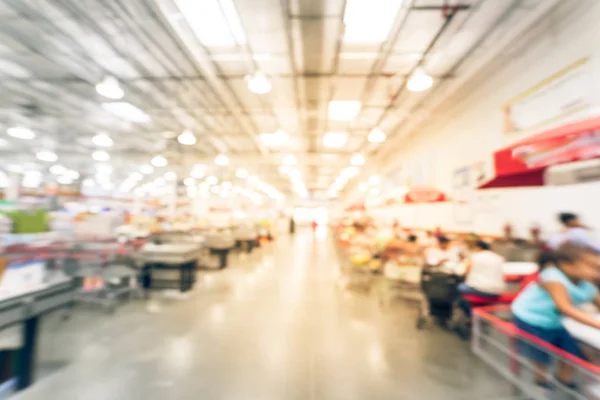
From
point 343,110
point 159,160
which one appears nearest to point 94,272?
point 343,110

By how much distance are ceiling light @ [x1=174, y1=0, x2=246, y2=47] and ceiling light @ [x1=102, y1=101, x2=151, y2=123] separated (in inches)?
167

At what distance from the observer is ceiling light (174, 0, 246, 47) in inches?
155

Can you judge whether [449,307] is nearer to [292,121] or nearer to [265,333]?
[265,333]

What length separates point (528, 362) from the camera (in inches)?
60.0

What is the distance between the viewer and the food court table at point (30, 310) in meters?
2.14

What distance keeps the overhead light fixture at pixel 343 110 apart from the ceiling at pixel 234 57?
0.15 metres

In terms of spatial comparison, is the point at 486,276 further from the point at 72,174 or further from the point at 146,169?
the point at 72,174

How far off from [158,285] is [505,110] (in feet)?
25.4

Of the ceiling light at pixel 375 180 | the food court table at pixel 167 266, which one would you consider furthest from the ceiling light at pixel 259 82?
the ceiling light at pixel 375 180

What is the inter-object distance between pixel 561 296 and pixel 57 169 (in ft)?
79.6

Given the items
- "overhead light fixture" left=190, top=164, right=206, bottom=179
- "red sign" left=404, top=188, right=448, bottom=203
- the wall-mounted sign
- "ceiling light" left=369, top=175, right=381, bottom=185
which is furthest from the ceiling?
"ceiling light" left=369, top=175, right=381, bottom=185

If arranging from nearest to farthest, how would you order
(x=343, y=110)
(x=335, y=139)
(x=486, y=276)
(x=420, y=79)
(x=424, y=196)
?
(x=486, y=276) < (x=420, y=79) < (x=424, y=196) < (x=343, y=110) < (x=335, y=139)

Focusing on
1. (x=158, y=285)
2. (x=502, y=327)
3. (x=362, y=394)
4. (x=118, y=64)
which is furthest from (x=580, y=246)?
(x=118, y=64)

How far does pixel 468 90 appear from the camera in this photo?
21.7 ft
